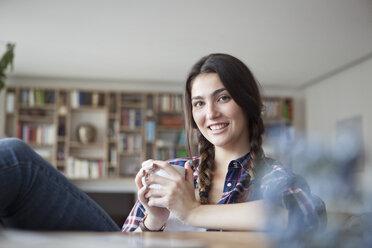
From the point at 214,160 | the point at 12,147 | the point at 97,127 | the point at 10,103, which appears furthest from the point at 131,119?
the point at 12,147

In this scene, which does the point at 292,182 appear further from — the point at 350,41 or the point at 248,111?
the point at 350,41

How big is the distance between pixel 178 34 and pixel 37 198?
4256 millimetres

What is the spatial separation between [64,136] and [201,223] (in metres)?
6.40

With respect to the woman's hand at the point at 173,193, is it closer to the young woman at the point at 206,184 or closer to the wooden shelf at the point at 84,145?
the young woman at the point at 206,184

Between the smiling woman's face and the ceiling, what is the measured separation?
112 inches

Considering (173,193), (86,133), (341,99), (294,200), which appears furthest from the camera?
(86,133)

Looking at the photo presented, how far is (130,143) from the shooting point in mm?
7199

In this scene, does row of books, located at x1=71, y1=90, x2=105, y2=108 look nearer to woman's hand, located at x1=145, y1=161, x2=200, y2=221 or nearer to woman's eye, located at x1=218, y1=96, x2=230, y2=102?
woman's eye, located at x1=218, y1=96, x2=230, y2=102

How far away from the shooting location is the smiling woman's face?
144 cm

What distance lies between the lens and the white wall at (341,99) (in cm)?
594

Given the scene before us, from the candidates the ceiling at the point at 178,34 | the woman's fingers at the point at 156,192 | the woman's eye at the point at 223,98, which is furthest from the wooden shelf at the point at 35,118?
the woman's fingers at the point at 156,192

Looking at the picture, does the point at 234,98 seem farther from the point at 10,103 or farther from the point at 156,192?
the point at 10,103

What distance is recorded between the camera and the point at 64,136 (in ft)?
23.3

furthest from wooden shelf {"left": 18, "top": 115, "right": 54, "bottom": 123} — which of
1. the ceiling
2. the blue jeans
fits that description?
the blue jeans
